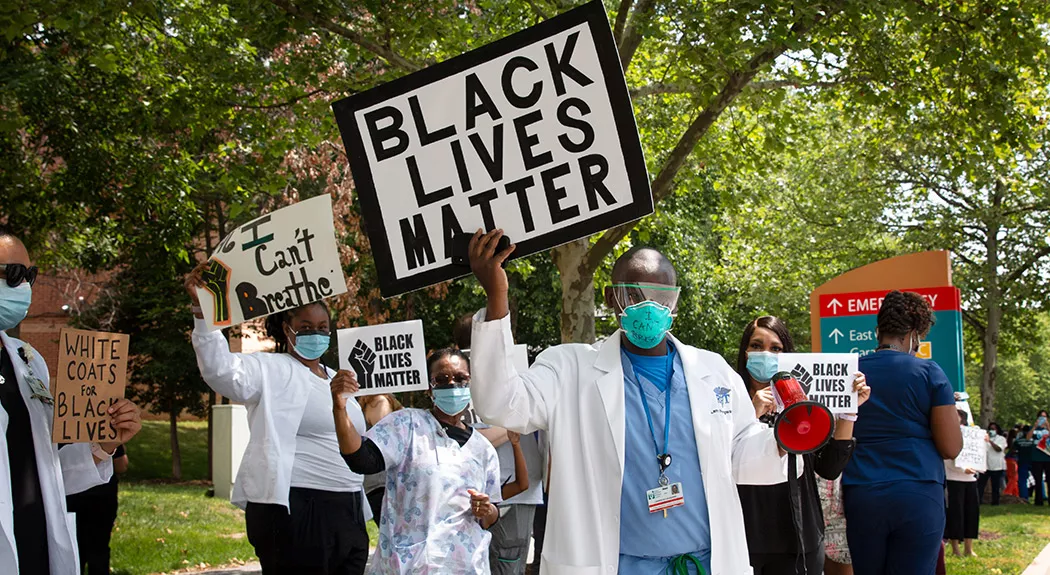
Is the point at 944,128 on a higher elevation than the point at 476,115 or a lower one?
higher

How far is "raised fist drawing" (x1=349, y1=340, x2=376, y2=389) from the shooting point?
6527 millimetres

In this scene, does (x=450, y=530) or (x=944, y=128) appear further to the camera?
(x=944, y=128)

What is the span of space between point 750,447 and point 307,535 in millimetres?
2908

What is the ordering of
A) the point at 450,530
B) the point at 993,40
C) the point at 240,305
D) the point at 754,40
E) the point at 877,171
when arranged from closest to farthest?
the point at 450,530 → the point at 240,305 → the point at 754,40 → the point at 993,40 → the point at 877,171

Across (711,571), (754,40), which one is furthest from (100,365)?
(754,40)

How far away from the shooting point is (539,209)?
4.01 metres

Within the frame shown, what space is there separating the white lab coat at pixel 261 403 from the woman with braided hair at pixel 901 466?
9.58 ft

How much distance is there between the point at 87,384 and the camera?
4.24 metres

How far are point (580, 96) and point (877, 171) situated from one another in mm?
22919

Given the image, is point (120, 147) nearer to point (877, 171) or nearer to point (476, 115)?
point (476, 115)

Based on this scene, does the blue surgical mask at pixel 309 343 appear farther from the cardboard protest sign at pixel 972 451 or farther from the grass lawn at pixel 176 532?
the cardboard protest sign at pixel 972 451

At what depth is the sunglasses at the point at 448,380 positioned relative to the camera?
5.68 meters

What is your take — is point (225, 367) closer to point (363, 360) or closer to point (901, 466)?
point (363, 360)

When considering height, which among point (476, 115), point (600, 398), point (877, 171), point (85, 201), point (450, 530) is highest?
point (877, 171)
